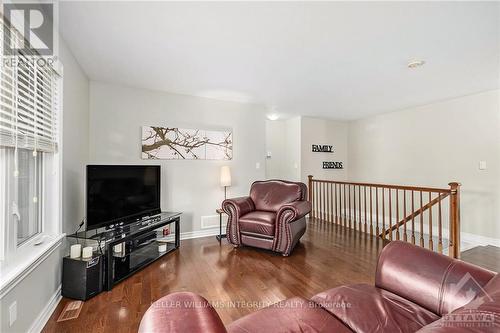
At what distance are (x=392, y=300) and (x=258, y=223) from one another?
196cm

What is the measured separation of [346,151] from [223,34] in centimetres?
479

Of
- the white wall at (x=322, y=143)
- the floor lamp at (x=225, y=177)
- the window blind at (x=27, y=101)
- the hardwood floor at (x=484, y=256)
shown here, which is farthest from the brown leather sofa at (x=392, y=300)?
the white wall at (x=322, y=143)

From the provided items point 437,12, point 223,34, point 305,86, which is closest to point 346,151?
point 305,86

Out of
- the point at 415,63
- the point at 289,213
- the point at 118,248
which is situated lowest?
the point at 118,248

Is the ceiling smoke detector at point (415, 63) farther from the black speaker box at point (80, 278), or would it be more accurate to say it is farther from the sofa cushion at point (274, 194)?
the black speaker box at point (80, 278)

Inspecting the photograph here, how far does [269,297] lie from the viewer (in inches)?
77.3

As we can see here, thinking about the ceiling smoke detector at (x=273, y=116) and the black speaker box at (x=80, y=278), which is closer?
the black speaker box at (x=80, y=278)

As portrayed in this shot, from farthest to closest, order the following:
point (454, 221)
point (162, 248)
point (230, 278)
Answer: point (162, 248) < point (454, 221) < point (230, 278)

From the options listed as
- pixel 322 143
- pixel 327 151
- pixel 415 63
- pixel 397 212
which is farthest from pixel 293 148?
pixel 415 63

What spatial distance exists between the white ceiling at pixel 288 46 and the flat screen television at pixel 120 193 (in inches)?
48.1

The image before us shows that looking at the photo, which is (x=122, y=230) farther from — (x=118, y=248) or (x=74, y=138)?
(x=74, y=138)

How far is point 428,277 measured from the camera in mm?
1127

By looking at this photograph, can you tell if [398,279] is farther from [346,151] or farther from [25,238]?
[346,151]

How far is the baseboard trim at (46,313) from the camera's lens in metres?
1.55
